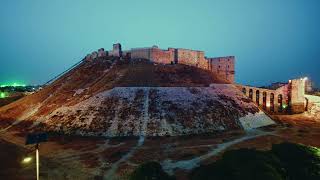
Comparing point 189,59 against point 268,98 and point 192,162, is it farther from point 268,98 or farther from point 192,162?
point 192,162

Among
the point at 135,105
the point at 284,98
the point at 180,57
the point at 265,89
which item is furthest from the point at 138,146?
the point at 284,98

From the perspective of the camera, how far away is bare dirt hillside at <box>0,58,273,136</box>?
5791 centimetres

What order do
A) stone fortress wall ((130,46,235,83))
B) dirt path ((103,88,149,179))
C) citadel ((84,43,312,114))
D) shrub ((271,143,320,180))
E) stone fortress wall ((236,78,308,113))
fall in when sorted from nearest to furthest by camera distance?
shrub ((271,143,320,180)) → dirt path ((103,88,149,179)) → stone fortress wall ((130,46,235,83)) → citadel ((84,43,312,114)) → stone fortress wall ((236,78,308,113))

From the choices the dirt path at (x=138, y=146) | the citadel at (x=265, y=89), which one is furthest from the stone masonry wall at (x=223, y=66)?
the dirt path at (x=138, y=146)

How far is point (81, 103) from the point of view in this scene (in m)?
64.2

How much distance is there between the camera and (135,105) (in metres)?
62.0

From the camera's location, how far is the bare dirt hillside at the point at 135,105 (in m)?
57.9

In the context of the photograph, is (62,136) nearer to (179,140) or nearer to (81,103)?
(81,103)

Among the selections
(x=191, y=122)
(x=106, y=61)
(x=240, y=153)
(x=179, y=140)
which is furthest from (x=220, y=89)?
(x=240, y=153)

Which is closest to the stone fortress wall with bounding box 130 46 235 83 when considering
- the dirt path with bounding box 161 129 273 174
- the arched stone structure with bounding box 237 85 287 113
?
the arched stone structure with bounding box 237 85 287 113

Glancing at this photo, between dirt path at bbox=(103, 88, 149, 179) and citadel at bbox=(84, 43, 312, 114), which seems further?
citadel at bbox=(84, 43, 312, 114)

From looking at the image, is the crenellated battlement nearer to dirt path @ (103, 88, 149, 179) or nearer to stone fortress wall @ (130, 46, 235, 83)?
stone fortress wall @ (130, 46, 235, 83)

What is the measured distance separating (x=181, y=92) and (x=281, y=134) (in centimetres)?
2187

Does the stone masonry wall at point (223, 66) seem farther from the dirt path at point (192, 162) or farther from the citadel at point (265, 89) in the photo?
the dirt path at point (192, 162)
